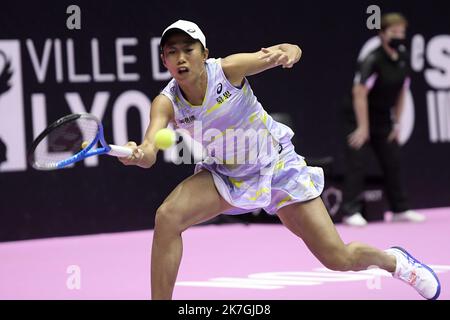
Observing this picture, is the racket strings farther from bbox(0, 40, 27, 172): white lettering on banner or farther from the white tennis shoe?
bbox(0, 40, 27, 172): white lettering on banner

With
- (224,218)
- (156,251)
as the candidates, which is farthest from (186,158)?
(156,251)

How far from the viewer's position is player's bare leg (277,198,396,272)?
545cm

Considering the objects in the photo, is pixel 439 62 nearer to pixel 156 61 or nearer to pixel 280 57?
pixel 156 61

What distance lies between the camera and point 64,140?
207 inches

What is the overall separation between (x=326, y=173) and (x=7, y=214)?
121 inches

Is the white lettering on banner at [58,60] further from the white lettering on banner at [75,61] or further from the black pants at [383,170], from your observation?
the black pants at [383,170]

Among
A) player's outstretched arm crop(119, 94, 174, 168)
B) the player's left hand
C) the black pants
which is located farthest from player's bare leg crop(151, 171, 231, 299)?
the black pants

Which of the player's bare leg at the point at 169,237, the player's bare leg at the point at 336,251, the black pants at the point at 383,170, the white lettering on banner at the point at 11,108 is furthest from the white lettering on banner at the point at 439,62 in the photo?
the player's bare leg at the point at 169,237

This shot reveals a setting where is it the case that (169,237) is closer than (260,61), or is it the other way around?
(169,237)

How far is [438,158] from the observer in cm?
1169

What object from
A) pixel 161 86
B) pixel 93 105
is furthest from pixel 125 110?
pixel 161 86

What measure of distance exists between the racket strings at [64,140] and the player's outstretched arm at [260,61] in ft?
2.60

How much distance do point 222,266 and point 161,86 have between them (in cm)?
278

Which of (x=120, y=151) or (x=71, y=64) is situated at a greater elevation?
(x=71, y=64)
